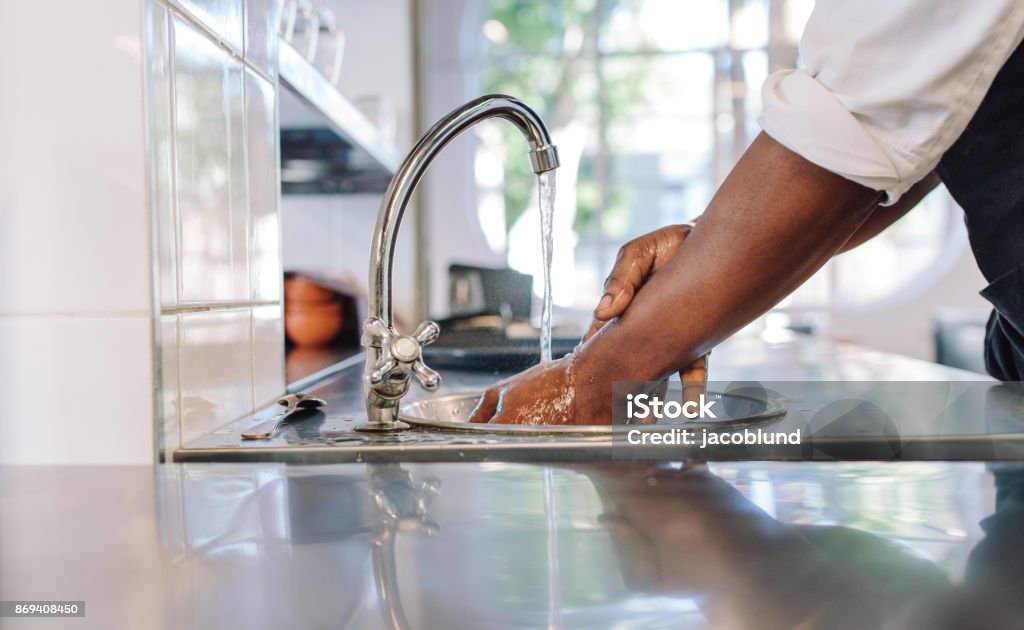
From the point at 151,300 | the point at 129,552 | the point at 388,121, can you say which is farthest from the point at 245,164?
the point at 388,121

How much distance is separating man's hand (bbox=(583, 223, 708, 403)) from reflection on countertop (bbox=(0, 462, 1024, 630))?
0.19 metres

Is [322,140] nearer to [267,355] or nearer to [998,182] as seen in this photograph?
[267,355]

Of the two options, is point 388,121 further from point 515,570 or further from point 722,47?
point 722,47

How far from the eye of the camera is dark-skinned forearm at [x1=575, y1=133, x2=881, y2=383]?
2.05 feet

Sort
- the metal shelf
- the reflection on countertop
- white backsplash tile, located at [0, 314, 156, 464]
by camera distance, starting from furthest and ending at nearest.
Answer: the metal shelf
white backsplash tile, located at [0, 314, 156, 464]
the reflection on countertop

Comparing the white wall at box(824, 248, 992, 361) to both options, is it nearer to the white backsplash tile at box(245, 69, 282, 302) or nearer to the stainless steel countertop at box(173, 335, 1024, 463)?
the stainless steel countertop at box(173, 335, 1024, 463)

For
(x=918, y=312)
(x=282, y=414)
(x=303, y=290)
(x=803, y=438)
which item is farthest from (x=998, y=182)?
(x=918, y=312)

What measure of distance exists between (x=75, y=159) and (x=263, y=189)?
0.25 metres

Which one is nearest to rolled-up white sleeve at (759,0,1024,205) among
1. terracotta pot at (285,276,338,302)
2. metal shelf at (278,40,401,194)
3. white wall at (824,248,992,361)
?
metal shelf at (278,40,401,194)

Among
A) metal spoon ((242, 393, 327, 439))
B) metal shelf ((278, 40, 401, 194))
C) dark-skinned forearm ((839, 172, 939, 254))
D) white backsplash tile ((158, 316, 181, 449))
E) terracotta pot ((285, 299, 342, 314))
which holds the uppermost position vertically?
metal shelf ((278, 40, 401, 194))

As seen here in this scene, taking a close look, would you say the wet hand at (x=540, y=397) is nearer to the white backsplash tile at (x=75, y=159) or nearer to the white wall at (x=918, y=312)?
the white backsplash tile at (x=75, y=159)

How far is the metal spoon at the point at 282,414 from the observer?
684 millimetres

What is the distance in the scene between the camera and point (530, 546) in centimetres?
41

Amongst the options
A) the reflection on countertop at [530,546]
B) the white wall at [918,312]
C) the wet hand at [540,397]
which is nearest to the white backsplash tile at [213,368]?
the reflection on countertop at [530,546]
